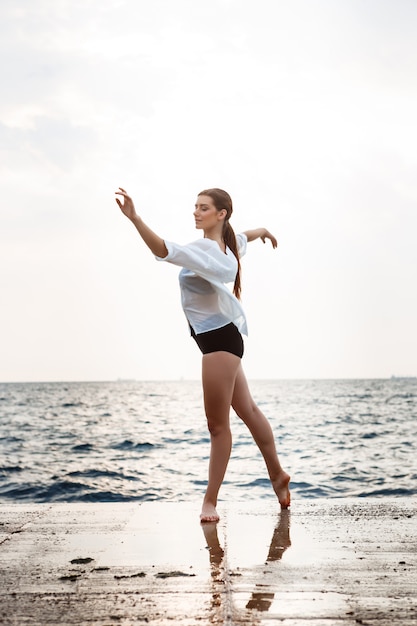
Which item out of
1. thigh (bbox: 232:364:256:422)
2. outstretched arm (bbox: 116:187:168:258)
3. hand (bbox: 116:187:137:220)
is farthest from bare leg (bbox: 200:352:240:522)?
hand (bbox: 116:187:137:220)

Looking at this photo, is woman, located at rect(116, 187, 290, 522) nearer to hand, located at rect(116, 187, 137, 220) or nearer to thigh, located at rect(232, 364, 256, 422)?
thigh, located at rect(232, 364, 256, 422)

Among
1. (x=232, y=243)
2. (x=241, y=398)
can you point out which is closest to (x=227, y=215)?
(x=232, y=243)

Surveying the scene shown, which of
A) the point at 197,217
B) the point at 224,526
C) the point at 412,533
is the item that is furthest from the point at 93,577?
the point at 197,217

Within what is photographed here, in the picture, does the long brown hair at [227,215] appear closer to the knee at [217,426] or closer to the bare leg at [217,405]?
the bare leg at [217,405]

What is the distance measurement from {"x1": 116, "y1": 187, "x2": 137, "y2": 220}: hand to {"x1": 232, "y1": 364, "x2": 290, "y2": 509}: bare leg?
1258 mm

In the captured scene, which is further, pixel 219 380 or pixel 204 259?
pixel 219 380

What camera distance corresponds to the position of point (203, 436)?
23000 mm

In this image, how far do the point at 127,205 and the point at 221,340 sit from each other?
1.03m

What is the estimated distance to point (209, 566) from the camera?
122 inches

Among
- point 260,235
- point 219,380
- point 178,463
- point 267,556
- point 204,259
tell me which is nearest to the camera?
point 267,556

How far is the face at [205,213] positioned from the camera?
459 centimetres

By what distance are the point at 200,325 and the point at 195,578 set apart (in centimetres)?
179

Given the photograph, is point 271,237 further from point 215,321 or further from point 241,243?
point 215,321

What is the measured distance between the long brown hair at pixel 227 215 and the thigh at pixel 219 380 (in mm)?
495
